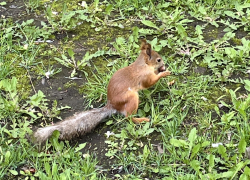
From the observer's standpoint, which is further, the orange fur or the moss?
the moss

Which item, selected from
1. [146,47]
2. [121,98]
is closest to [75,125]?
[121,98]

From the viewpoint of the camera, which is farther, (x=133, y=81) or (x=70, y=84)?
(x=70, y=84)

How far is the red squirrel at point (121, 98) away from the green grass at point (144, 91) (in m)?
0.09

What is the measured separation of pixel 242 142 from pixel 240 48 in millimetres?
1415

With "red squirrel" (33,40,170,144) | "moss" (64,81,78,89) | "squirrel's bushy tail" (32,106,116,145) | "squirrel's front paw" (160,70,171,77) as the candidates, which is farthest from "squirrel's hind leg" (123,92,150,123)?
"moss" (64,81,78,89)

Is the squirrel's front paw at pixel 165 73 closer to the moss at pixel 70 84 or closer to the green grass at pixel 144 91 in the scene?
the green grass at pixel 144 91

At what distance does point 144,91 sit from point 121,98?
338mm

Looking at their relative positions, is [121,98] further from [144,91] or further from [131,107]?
[144,91]

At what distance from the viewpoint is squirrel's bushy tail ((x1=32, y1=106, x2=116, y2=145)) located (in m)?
2.71

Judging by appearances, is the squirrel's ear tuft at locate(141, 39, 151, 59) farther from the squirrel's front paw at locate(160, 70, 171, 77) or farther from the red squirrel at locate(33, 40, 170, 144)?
the squirrel's front paw at locate(160, 70, 171, 77)

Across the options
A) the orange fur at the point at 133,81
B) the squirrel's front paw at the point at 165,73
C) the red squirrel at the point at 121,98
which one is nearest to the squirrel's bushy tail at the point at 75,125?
the red squirrel at the point at 121,98

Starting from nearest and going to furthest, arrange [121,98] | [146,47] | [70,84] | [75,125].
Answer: [75,125] < [121,98] < [146,47] < [70,84]

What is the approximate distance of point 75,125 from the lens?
285 centimetres

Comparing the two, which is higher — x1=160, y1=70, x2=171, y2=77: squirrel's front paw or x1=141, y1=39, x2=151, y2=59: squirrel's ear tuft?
x1=141, y1=39, x2=151, y2=59: squirrel's ear tuft
